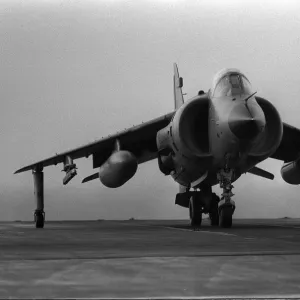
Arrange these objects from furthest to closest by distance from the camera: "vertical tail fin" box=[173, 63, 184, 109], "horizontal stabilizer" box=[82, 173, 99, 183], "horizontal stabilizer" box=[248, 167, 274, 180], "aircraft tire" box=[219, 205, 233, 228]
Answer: "vertical tail fin" box=[173, 63, 184, 109] → "horizontal stabilizer" box=[248, 167, 274, 180] → "horizontal stabilizer" box=[82, 173, 99, 183] → "aircraft tire" box=[219, 205, 233, 228]

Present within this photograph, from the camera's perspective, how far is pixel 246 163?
17203mm

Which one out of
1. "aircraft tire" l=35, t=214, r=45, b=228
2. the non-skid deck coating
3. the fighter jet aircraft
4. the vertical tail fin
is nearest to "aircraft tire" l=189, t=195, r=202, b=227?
the fighter jet aircraft

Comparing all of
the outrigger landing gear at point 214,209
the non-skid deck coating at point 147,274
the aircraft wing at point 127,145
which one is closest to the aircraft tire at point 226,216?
the outrigger landing gear at point 214,209

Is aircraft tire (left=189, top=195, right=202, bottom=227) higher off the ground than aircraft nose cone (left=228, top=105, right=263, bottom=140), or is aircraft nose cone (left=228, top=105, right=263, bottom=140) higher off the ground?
aircraft nose cone (left=228, top=105, right=263, bottom=140)

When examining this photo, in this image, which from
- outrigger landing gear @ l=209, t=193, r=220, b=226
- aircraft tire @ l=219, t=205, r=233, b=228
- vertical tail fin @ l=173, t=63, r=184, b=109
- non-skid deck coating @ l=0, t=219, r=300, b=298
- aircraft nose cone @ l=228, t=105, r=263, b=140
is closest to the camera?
non-skid deck coating @ l=0, t=219, r=300, b=298

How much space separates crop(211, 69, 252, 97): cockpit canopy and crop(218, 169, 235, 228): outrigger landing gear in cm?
207

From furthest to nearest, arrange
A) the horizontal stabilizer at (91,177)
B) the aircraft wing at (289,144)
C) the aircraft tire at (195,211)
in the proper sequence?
the horizontal stabilizer at (91,177), the aircraft wing at (289,144), the aircraft tire at (195,211)

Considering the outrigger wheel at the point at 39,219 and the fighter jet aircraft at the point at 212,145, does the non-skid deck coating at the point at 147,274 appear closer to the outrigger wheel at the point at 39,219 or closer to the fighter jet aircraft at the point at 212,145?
the fighter jet aircraft at the point at 212,145

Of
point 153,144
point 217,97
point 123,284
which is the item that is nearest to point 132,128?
point 153,144

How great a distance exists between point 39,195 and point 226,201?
9.06m

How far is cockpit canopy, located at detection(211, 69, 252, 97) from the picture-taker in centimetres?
1667

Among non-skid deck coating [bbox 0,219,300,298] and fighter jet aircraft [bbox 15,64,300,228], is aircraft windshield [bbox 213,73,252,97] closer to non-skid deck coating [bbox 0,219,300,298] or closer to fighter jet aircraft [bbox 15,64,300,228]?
fighter jet aircraft [bbox 15,64,300,228]

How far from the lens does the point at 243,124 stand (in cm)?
1529

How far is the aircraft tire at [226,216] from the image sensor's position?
52.6 feet
